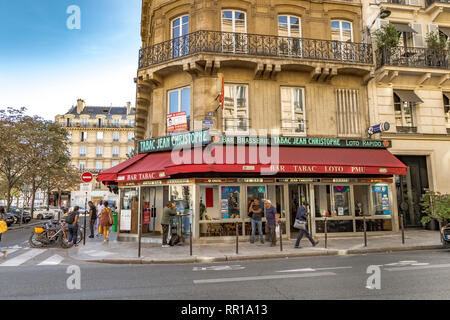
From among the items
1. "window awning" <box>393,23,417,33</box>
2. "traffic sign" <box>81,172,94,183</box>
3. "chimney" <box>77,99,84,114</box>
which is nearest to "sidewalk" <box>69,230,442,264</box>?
"traffic sign" <box>81,172,94,183</box>

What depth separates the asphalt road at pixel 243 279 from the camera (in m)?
5.23

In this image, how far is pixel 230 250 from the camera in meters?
10.3

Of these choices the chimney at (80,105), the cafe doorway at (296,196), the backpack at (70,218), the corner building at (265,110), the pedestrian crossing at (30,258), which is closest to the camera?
the pedestrian crossing at (30,258)

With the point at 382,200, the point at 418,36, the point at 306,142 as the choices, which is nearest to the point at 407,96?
the point at 418,36

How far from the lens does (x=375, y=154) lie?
13.5 meters

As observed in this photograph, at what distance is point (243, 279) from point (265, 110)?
848cm

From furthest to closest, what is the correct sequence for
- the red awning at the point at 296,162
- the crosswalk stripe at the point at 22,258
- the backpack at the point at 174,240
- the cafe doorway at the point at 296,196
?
the cafe doorway at the point at 296,196
the backpack at the point at 174,240
the red awning at the point at 296,162
the crosswalk stripe at the point at 22,258

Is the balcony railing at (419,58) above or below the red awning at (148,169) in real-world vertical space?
above

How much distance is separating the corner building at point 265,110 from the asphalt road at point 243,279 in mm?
4042

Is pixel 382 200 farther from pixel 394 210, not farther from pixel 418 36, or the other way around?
pixel 418 36

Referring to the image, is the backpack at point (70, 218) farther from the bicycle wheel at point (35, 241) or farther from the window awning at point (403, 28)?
the window awning at point (403, 28)

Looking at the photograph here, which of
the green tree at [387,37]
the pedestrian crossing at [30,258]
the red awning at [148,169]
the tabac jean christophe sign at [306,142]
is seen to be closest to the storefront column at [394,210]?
the tabac jean christophe sign at [306,142]

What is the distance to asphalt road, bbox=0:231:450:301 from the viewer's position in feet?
17.2
